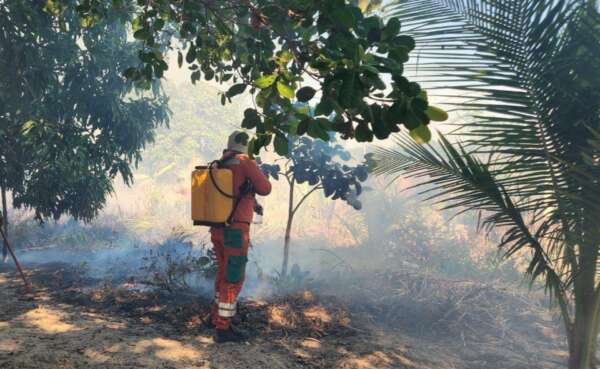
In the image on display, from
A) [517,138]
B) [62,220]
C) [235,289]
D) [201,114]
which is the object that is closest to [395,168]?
[517,138]

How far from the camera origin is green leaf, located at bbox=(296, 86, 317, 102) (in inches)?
65.4

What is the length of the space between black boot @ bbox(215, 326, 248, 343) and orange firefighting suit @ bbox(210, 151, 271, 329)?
0.16ft

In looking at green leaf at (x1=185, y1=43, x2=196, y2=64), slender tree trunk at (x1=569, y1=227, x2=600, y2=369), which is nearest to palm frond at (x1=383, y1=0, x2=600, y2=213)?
slender tree trunk at (x1=569, y1=227, x2=600, y2=369)

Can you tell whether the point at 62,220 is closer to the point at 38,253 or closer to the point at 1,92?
the point at 38,253

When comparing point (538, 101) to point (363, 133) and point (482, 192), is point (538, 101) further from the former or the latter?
point (363, 133)

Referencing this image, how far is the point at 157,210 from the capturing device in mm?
14438

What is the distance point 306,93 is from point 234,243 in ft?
9.02

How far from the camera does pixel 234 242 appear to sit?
4156 millimetres

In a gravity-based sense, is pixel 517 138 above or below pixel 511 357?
above

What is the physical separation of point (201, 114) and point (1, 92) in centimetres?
2653

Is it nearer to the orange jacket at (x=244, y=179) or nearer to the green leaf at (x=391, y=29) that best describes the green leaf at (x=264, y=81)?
the green leaf at (x=391, y=29)

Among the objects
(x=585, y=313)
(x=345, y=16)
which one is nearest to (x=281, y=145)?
(x=345, y=16)

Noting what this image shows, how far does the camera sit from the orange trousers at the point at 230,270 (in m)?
4.06

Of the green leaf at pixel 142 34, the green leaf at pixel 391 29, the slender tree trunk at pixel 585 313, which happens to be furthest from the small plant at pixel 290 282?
the green leaf at pixel 391 29
